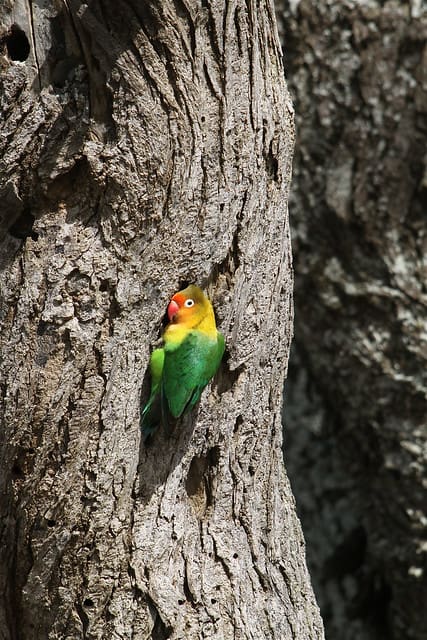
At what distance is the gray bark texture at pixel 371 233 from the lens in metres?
3.62

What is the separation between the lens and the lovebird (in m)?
2.13

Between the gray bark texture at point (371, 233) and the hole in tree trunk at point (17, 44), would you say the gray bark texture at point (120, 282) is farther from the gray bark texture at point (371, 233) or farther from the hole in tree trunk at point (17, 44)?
the gray bark texture at point (371, 233)

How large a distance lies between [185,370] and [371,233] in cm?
176

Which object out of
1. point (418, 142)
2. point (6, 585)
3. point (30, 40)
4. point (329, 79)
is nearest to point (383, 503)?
point (418, 142)

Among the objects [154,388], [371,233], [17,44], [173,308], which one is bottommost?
[154,388]

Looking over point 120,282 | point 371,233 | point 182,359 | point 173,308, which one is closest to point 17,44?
point 120,282

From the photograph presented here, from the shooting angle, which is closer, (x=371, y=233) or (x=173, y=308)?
(x=173, y=308)

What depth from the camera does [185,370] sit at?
2.13 meters

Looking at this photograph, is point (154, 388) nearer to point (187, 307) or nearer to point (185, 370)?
point (185, 370)

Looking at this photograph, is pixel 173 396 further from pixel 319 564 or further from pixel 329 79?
pixel 319 564

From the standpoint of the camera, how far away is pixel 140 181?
2.11 m

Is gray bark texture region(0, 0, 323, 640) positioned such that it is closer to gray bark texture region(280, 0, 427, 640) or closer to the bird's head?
the bird's head

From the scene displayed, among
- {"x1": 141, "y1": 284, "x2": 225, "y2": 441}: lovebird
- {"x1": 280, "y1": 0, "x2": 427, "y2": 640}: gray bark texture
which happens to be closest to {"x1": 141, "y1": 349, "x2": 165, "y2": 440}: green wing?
{"x1": 141, "y1": 284, "x2": 225, "y2": 441}: lovebird

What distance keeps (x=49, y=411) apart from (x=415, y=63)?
2.30m
